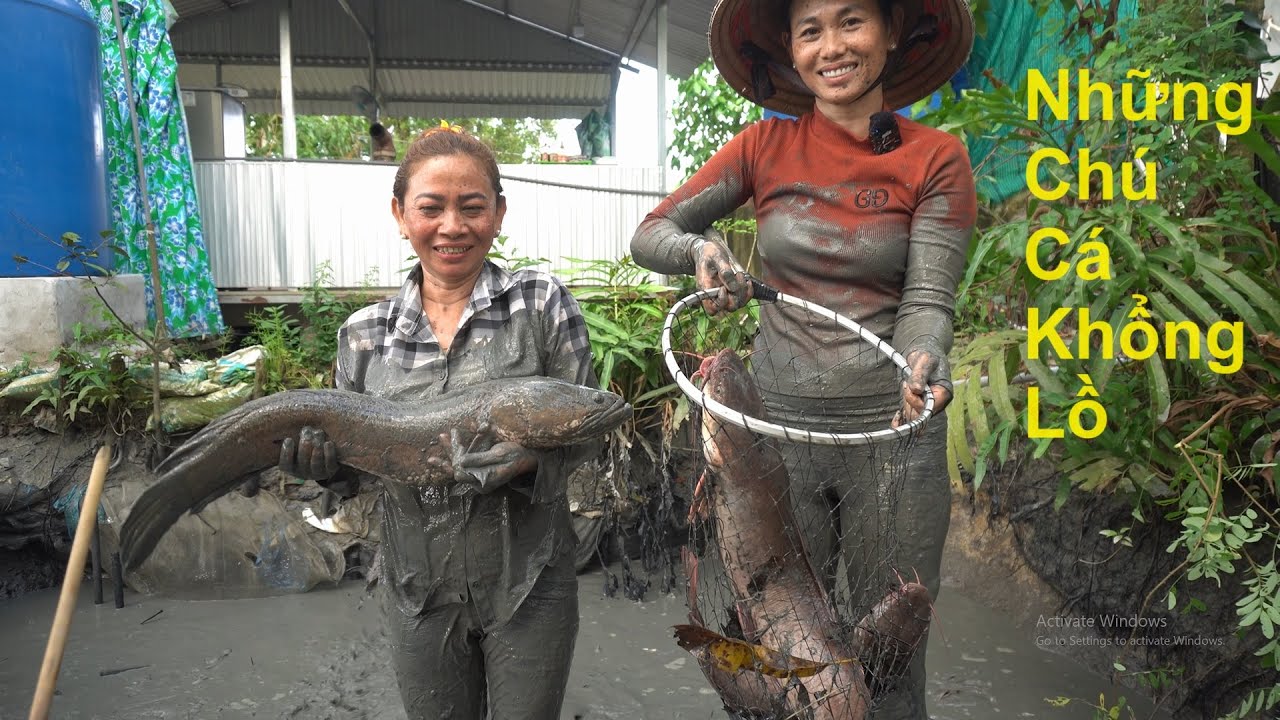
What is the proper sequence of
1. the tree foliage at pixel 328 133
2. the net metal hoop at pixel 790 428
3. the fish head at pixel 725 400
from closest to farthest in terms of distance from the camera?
the net metal hoop at pixel 790 428 < the fish head at pixel 725 400 < the tree foliage at pixel 328 133

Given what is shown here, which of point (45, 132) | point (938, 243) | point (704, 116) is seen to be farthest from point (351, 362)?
point (704, 116)

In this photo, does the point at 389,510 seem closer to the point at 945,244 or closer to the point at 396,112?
the point at 945,244

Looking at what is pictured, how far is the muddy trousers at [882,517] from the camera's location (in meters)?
2.51

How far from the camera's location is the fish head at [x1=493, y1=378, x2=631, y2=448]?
2.34m

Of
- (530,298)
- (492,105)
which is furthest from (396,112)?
(530,298)

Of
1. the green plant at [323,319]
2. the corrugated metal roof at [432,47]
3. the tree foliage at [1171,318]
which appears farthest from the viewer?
the corrugated metal roof at [432,47]

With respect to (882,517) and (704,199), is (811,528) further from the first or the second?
(704,199)

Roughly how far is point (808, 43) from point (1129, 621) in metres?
3.69

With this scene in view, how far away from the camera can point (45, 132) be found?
693 cm

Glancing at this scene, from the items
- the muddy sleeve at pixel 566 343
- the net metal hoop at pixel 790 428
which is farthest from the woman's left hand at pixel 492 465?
the net metal hoop at pixel 790 428

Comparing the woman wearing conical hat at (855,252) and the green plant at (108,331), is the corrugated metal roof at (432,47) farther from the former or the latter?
the woman wearing conical hat at (855,252)

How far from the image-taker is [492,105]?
17.5 meters

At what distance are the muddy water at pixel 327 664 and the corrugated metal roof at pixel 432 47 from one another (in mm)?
9684

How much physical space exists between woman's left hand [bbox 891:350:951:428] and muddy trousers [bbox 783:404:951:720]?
33 centimetres
